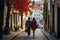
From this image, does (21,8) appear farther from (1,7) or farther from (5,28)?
(1,7)

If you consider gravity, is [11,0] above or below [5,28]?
above

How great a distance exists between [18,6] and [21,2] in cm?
94

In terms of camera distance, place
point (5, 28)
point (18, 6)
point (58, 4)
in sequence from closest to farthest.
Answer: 1. point (58, 4)
2. point (5, 28)
3. point (18, 6)

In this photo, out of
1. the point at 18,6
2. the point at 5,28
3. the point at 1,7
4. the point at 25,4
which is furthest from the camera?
the point at 25,4

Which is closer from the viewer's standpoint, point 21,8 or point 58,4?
point 58,4

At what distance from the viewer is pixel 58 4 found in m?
30.3

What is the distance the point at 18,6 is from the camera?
38.7m

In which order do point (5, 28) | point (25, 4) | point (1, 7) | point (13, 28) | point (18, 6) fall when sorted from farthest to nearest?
point (13, 28) < point (25, 4) < point (18, 6) < point (5, 28) < point (1, 7)

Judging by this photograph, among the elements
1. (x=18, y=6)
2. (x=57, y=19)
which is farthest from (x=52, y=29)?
(x=18, y=6)

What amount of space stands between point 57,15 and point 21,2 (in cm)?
950

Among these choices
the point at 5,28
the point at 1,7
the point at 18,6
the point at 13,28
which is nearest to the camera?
the point at 1,7

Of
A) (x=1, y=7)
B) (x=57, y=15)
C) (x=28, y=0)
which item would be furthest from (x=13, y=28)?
(x=1, y=7)

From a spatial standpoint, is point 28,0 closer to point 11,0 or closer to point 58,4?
point 11,0

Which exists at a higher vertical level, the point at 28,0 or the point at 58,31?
the point at 28,0
